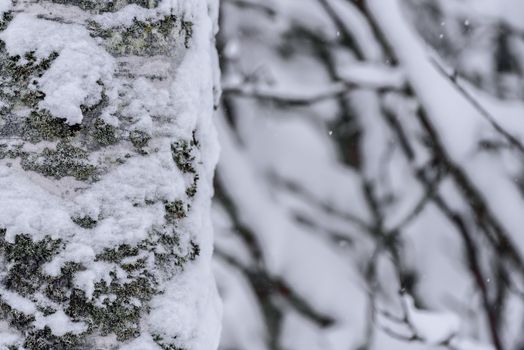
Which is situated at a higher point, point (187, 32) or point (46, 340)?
point (187, 32)

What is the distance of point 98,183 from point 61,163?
54 mm

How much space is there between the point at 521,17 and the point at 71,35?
4.80 m

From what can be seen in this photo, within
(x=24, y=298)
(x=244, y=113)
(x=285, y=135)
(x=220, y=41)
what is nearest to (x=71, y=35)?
(x=24, y=298)

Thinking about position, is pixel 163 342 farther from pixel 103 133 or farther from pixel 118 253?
pixel 103 133

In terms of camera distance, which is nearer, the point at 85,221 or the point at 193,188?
the point at 85,221

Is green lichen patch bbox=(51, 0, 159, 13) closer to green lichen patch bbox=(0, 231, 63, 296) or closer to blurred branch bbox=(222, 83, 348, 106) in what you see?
green lichen patch bbox=(0, 231, 63, 296)

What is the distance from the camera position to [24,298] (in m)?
0.91

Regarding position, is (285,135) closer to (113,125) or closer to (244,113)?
(244,113)

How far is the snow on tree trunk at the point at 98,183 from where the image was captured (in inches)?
36.0

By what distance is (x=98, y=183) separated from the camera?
949mm

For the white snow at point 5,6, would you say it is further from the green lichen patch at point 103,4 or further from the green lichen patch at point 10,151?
the green lichen patch at point 10,151

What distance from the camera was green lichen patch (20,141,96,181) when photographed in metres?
0.94

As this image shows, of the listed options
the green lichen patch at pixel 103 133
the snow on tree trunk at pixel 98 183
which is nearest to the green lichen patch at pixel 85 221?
the snow on tree trunk at pixel 98 183

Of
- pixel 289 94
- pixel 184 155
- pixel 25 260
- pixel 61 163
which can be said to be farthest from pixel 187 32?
pixel 289 94
